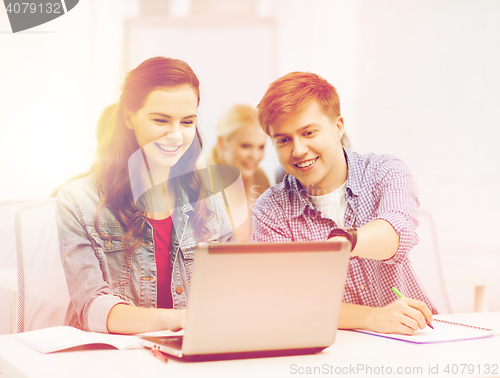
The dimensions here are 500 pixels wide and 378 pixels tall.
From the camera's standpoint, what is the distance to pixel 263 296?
75cm

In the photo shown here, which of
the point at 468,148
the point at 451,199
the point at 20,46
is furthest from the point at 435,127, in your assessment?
the point at 20,46

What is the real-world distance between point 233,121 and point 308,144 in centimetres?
50

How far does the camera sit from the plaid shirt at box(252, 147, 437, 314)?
1.40 meters

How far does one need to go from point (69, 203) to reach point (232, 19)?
3.41 ft

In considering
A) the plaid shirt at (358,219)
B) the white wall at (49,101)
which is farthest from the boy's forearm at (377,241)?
the white wall at (49,101)

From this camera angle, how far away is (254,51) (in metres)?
1.94

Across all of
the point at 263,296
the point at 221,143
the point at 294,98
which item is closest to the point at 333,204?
the point at 294,98

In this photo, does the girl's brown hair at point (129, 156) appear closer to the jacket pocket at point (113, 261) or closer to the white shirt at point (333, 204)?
the jacket pocket at point (113, 261)

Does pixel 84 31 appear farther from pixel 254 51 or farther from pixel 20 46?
pixel 254 51

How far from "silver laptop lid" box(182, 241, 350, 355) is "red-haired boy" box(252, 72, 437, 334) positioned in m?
0.56

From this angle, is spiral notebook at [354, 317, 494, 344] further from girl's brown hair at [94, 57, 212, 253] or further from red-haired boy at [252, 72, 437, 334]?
girl's brown hair at [94, 57, 212, 253]

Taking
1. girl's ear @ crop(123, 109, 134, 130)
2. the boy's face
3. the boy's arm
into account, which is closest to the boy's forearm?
the boy's arm

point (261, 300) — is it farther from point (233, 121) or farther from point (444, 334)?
point (233, 121)

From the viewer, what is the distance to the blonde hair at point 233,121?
1.74 m
